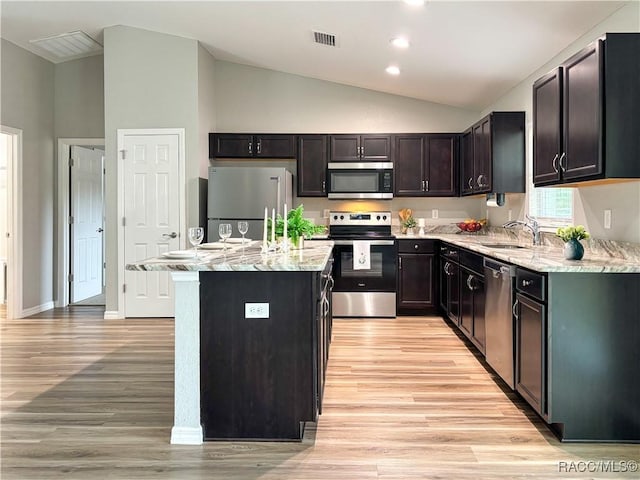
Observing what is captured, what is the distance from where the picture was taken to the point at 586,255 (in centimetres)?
360

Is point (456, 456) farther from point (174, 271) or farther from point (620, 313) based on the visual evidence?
point (174, 271)

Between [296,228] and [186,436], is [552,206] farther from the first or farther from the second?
[186,436]

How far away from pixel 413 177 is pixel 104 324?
12.9 ft

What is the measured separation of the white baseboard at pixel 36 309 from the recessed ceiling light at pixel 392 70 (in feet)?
16.3

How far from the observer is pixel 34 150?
6.40m

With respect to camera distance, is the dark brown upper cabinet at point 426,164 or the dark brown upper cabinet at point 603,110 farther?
the dark brown upper cabinet at point 426,164

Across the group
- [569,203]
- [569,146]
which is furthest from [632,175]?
[569,203]

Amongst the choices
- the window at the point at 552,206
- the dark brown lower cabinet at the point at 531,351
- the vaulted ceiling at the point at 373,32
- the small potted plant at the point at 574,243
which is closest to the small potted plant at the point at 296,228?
the dark brown lower cabinet at the point at 531,351

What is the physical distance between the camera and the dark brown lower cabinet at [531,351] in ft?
9.31

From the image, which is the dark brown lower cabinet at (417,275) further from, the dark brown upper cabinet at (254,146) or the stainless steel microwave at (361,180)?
the dark brown upper cabinet at (254,146)

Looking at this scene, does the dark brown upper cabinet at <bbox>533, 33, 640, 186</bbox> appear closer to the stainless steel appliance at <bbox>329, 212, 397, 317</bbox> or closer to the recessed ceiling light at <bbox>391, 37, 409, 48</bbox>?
the recessed ceiling light at <bbox>391, 37, 409, 48</bbox>

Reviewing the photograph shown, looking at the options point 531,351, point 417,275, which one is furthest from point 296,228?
point 417,275

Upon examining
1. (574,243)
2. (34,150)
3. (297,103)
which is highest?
(297,103)

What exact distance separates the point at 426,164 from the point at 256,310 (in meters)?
4.34
